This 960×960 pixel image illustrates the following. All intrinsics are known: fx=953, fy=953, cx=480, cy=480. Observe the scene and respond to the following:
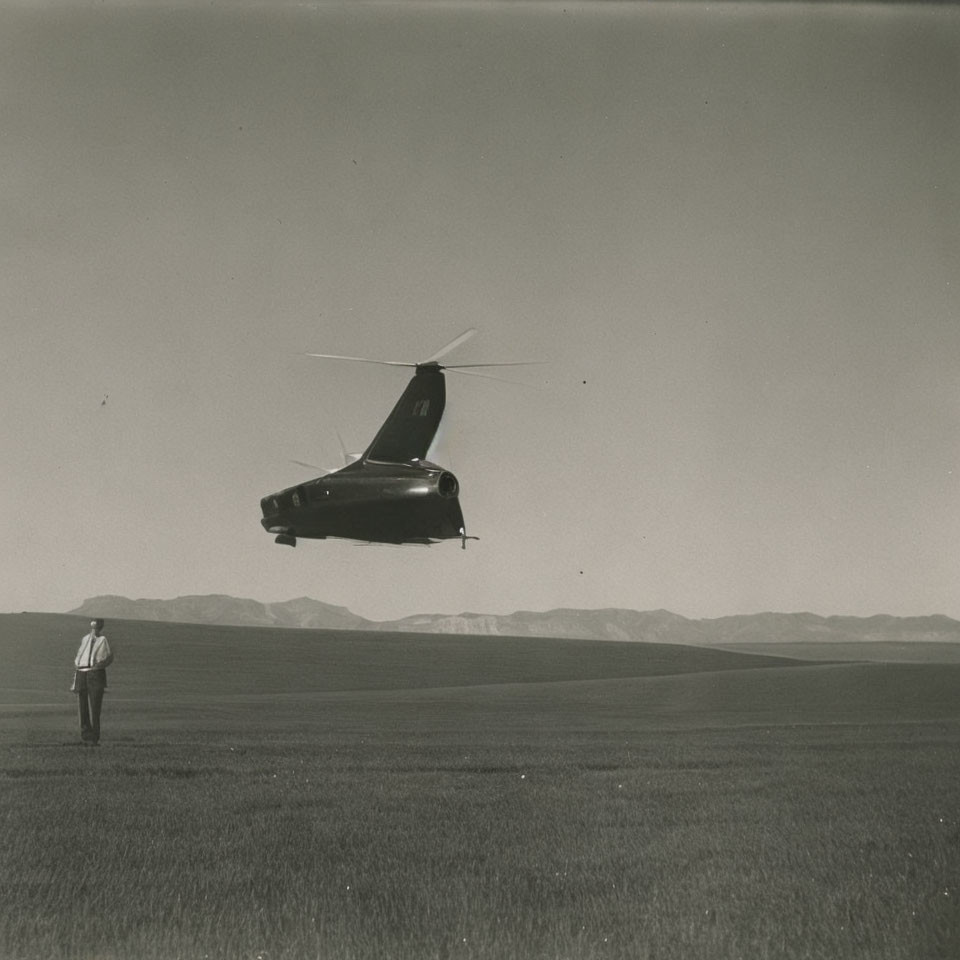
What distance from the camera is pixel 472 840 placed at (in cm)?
1077

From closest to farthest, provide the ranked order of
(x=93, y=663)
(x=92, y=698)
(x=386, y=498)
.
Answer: (x=386, y=498)
(x=93, y=663)
(x=92, y=698)

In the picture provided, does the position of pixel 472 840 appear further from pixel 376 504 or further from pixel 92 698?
pixel 92 698

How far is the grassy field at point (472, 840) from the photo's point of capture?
841 cm

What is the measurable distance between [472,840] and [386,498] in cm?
404

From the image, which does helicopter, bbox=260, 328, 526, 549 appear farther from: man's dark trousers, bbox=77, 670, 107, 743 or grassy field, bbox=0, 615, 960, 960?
man's dark trousers, bbox=77, 670, 107, 743

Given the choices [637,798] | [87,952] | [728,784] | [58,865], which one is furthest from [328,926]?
[728,784]

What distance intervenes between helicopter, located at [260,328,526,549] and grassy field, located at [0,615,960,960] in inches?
135

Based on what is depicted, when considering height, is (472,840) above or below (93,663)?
below

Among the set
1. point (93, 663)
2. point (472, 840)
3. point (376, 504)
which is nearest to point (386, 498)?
point (376, 504)

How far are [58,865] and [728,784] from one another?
9272mm

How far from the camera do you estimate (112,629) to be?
57.2 m

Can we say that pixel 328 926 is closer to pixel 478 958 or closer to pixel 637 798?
pixel 478 958

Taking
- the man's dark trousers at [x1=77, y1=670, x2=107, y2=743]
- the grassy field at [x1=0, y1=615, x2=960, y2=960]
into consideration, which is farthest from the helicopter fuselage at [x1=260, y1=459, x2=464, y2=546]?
the man's dark trousers at [x1=77, y1=670, x2=107, y2=743]

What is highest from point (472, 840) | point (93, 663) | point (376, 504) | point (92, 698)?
point (376, 504)
